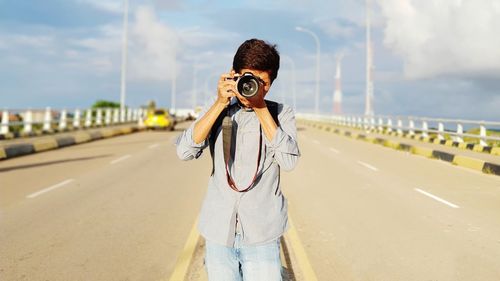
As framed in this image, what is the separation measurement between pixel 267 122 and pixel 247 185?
0.31 metres

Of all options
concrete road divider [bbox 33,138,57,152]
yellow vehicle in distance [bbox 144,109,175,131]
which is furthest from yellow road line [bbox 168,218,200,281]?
yellow vehicle in distance [bbox 144,109,175,131]

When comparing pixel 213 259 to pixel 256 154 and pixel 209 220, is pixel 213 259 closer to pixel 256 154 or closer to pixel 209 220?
pixel 209 220

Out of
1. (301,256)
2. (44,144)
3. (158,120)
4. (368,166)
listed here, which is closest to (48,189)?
(301,256)

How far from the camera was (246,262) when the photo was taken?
Result: 2922mm

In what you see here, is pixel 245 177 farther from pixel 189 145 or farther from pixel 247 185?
pixel 189 145

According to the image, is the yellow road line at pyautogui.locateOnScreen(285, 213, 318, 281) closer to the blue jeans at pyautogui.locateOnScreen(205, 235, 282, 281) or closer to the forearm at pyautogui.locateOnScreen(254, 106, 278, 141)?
the blue jeans at pyautogui.locateOnScreen(205, 235, 282, 281)

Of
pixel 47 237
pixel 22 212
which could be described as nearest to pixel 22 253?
pixel 47 237

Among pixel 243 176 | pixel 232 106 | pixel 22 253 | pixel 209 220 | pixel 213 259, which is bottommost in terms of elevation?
pixel 22 253

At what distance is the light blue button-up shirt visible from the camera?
2.88m

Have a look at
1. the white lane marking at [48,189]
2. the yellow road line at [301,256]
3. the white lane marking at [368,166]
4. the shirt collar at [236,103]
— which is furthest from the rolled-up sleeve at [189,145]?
the white lane marking at [368,166]

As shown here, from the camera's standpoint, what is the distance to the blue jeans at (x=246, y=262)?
2.90m

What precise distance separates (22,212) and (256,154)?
24.2 feet

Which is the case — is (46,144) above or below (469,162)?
below

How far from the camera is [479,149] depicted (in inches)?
880
